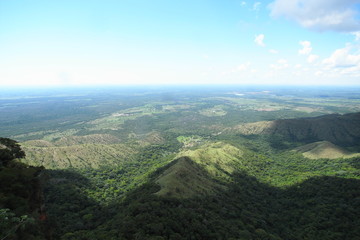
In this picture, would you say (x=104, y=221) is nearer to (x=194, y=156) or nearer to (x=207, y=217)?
(x=207, y=217)

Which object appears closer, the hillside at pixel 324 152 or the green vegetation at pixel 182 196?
the green vegetation at pixel 182 196

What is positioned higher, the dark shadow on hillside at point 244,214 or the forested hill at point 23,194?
the forested hill at point 23,194

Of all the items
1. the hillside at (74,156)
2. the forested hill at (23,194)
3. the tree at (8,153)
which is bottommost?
the hillside at (74,156)

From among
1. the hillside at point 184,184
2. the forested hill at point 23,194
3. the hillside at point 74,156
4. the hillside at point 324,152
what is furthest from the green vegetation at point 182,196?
the hillside at point 324,152

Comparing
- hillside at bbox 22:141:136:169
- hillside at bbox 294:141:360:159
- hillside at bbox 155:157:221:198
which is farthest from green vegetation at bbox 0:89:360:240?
hillside at bbox 294:141:360:159

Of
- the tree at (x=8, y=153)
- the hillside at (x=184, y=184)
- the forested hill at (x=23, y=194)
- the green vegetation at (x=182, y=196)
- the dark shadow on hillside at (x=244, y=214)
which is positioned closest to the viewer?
the forested hill at (x=23, y=194)

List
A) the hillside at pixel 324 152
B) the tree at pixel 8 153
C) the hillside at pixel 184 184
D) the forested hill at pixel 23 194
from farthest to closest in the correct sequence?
the hillside at pixel 324 152, the hillside at pixel 184 184, the tree at pixel 8 153, the forested hill at pixel 23 194

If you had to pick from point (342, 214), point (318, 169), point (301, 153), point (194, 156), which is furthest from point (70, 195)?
point (301, 153)

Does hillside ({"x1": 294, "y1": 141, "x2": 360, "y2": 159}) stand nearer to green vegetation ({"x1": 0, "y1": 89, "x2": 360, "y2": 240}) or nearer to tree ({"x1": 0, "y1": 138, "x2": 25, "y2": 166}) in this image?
green vegetation ({"x1": 0, "y1": 89, "x2": 360, "y2": 240})

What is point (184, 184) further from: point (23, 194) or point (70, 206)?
point (23, 194)

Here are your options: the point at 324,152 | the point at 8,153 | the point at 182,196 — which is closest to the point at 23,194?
the point at 8,153

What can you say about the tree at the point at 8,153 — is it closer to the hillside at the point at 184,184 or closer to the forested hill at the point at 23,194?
the forested hill at the point at 23,194
